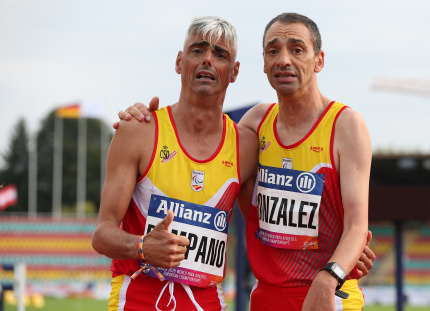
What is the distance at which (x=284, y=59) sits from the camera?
10.7 ft

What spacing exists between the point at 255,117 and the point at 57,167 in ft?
160

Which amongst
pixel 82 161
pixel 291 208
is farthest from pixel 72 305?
pixel 82 161

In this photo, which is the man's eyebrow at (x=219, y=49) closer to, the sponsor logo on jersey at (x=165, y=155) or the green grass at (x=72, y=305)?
the sponsor logo on jersey at (x=165, y=155)

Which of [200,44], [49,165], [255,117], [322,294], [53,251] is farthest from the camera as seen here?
[49,165]

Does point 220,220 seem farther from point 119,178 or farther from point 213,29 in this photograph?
point 213,29

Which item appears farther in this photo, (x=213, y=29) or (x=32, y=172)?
(x=32, y=172)

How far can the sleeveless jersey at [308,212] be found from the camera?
330 cm

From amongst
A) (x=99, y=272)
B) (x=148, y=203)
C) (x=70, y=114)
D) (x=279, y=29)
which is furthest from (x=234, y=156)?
(x=70, y=114)

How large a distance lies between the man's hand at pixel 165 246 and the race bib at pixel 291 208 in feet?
2.81

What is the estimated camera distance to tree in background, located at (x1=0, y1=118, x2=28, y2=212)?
50562 mm

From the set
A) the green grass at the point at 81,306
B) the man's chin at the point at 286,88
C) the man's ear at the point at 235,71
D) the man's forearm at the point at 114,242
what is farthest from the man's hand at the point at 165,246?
the green grass at the point at 81,306

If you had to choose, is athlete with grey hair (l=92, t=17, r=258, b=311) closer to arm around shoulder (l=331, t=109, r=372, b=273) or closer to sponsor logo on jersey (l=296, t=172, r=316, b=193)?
sponsor logo on jersey (l=296, t=172, r=316, b=193)

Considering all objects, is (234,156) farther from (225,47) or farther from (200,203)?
(225,47)

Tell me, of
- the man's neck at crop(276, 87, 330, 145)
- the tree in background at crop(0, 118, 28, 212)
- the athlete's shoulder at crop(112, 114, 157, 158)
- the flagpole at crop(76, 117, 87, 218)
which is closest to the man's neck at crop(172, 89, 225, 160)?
the athlete's shoulder at crop(112, 114, 157, 158)
